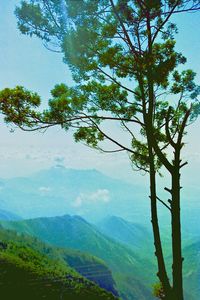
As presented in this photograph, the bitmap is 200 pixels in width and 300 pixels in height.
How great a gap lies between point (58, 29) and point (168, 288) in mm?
7848

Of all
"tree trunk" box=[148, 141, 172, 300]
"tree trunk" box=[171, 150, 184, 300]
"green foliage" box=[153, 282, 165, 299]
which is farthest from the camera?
"green foliage" box=[153, 282, 165, 299]

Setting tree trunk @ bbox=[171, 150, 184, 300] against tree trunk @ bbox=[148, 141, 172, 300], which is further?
tree trunk @ bbox=[148, 141, 172, 300]

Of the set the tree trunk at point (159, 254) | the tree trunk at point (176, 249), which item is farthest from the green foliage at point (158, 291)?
the tree trunk at point (176, 249)

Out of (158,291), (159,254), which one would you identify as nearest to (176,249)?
(159,254)

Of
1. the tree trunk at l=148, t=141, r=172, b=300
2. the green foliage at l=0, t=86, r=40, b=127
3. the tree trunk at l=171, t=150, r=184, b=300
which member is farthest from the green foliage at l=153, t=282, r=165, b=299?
the green foliage at l=0, t=86, r=40, b=127

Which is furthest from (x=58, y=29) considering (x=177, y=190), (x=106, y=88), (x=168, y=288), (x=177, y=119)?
(x=168, y=288)

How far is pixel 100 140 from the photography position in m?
11.8

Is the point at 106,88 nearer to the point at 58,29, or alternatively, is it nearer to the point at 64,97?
the point at 64,97

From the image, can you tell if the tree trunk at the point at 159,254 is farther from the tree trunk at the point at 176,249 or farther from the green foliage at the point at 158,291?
the green foliage at the point at 158,291

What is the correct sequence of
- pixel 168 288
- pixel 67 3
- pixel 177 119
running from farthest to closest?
pixel 177 119
pixel 67 3
pixel 168 288

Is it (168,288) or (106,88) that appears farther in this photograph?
(106,88)

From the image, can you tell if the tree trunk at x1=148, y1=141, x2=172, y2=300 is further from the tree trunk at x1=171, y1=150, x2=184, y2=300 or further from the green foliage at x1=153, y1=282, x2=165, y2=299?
the green foliage at x1=153, y1=282, x2=165, y2=299

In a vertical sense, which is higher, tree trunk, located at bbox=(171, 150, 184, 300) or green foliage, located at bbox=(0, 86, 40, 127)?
green foliage, located at bbox=(0, 86, 40, 127)

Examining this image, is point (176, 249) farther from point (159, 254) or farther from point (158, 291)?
point (158, 291)
